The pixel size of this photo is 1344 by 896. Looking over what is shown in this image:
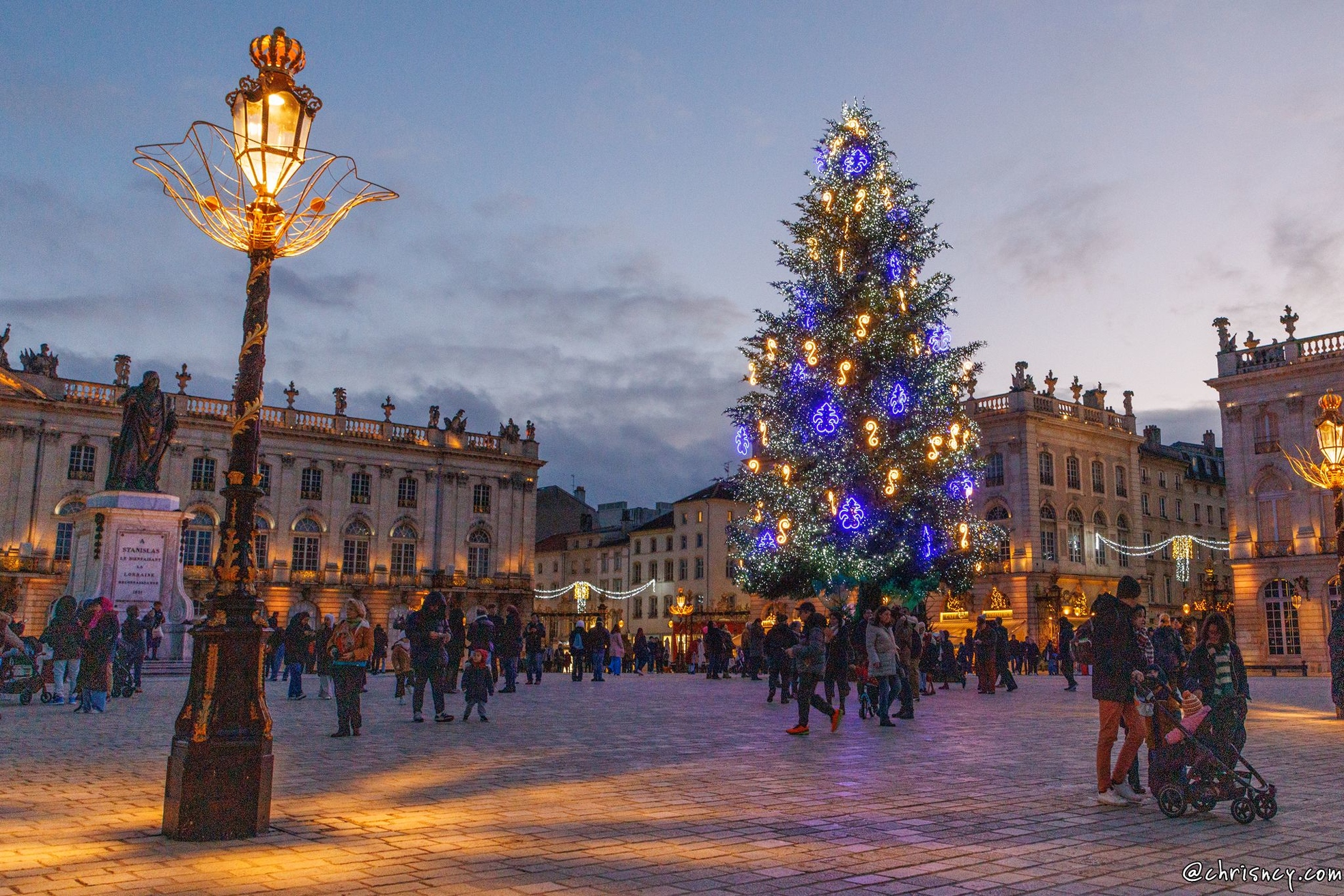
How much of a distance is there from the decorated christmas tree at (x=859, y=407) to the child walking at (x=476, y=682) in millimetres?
12862

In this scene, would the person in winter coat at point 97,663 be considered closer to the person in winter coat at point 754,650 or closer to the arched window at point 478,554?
the person in winter coat at point 754,650

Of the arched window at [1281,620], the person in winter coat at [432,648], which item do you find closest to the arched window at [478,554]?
the arched window at [1281,620]

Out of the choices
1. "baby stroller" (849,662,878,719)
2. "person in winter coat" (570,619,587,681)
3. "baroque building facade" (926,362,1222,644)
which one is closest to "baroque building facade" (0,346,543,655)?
"baroque building facade" (926,362,1222,644)

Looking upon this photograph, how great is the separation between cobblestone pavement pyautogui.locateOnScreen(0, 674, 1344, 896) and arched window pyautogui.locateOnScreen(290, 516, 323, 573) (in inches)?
2050

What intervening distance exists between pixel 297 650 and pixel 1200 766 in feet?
57.6

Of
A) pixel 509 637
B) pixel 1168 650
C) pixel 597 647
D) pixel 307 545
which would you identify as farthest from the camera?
pixel 307 545

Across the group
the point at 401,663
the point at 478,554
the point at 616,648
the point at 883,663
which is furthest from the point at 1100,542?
the point at 401,663

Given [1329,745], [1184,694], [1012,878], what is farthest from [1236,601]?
[1012,878]

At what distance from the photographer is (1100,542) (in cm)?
5981

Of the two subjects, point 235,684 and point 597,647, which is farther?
point 597,647

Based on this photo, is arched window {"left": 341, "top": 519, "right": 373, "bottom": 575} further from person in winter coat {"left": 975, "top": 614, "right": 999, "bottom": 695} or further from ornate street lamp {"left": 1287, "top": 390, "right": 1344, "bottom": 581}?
ornate street lamp {"left": 1287, "top": 390, "right": 1344, "bottom": 581}

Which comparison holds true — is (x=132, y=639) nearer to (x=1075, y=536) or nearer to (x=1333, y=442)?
(x=1333, y=442)

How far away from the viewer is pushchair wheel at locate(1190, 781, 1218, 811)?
746cm

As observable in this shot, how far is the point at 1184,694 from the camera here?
26.2ft
